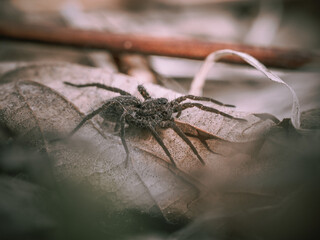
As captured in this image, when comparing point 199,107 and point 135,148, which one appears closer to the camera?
point 135,148

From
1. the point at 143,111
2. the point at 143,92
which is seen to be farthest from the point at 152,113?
the point at 143,92

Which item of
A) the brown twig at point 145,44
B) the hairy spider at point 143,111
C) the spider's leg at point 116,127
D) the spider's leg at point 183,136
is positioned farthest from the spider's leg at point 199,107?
the brown twig at point 145,44

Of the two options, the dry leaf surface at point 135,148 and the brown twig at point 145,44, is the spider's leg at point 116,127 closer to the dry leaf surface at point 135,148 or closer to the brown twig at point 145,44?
the dry leaf surface at point 135,148

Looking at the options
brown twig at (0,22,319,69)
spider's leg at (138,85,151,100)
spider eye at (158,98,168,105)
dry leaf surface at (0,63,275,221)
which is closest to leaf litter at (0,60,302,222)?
dry leaf surface at (0,63,275,221)

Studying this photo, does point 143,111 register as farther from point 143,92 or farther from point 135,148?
point 135,148

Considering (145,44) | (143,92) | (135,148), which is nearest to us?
(135,148)

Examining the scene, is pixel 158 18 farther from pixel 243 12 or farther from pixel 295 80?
pixel 295 80

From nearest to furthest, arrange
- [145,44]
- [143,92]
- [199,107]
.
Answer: [199,107], [143,92], [145,44]
